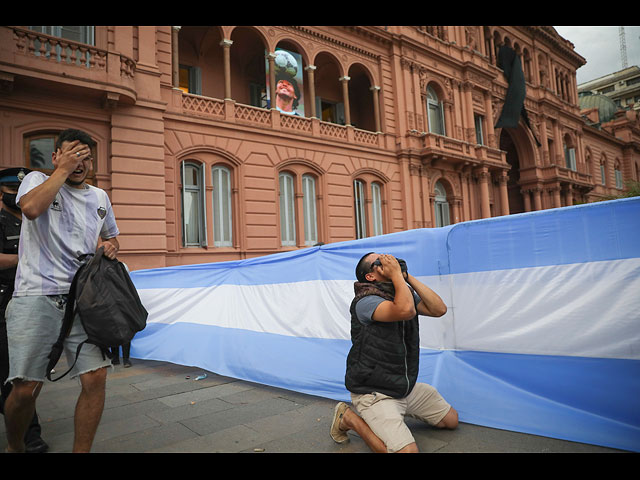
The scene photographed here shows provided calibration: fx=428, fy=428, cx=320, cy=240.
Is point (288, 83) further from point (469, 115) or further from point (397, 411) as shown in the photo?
point (397, 411)

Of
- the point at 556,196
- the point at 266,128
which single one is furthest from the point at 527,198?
the point at 266,128

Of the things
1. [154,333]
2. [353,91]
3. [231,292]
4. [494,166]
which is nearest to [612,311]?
[231,292]

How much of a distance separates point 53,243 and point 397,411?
8.39ft

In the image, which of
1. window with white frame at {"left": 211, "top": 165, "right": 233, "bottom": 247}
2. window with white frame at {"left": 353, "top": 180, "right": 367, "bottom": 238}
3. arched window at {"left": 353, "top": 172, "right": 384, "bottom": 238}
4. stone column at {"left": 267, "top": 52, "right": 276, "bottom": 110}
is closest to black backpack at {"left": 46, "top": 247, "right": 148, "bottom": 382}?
window with white frame at {"left": 211, "top": 165, "right": 233, "bottom": 247}

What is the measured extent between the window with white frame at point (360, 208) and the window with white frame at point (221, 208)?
5.65 m

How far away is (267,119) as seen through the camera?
50.4 ft

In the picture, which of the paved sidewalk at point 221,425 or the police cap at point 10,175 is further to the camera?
the police cap at point 10,175

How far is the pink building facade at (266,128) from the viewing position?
36.5ft

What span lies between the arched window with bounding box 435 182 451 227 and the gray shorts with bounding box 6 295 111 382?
19525 millimetres

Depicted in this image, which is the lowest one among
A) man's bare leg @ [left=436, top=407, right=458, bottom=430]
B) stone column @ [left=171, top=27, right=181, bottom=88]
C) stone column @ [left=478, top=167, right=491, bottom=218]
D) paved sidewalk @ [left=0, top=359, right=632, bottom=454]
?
paved sidewalk @ [left=0, top=359, right=632, bottom=454]

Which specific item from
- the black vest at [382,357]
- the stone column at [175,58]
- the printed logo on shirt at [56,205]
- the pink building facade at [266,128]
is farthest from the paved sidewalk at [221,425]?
the stone column at [175,58]

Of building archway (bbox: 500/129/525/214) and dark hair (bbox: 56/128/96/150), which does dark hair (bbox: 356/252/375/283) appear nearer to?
dark hair (bbox: 56/128/96/150)

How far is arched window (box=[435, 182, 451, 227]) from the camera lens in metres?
20.9

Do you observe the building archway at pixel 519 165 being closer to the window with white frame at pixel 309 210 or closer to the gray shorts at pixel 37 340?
the window with white frame at pixel 309 210
